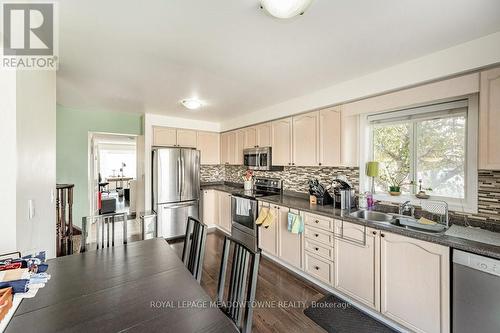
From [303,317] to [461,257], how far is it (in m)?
1.31

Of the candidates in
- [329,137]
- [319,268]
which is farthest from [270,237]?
[329,137]

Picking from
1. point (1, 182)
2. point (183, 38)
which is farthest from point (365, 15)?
point (1, 182)

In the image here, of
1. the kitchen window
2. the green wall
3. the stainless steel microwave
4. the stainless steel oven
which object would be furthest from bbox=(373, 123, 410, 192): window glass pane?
the green wall

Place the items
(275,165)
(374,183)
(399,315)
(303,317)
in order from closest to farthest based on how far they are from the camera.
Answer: (399,315)
(303,317)
(374,183)
(275,165)

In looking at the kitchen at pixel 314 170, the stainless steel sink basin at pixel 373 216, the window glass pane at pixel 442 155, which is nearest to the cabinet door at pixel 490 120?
the kitchen at pixel 314 170

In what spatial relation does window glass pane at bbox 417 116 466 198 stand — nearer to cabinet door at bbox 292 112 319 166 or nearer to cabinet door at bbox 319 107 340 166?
cabinet door at bbox 319 107 340 166

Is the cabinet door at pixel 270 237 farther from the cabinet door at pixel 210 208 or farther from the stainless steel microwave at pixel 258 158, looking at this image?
the cabinet door at pixel 210 208

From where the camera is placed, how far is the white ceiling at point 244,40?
4.21 feet

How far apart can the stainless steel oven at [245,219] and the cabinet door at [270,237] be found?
109 millimetres

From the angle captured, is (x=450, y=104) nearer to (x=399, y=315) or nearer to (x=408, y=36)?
(x=408, y=36)

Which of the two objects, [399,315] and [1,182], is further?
[399,315]

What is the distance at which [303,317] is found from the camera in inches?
75.3

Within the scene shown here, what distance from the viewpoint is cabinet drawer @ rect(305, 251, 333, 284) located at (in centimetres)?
225

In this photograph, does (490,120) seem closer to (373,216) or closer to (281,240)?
(373,216)
